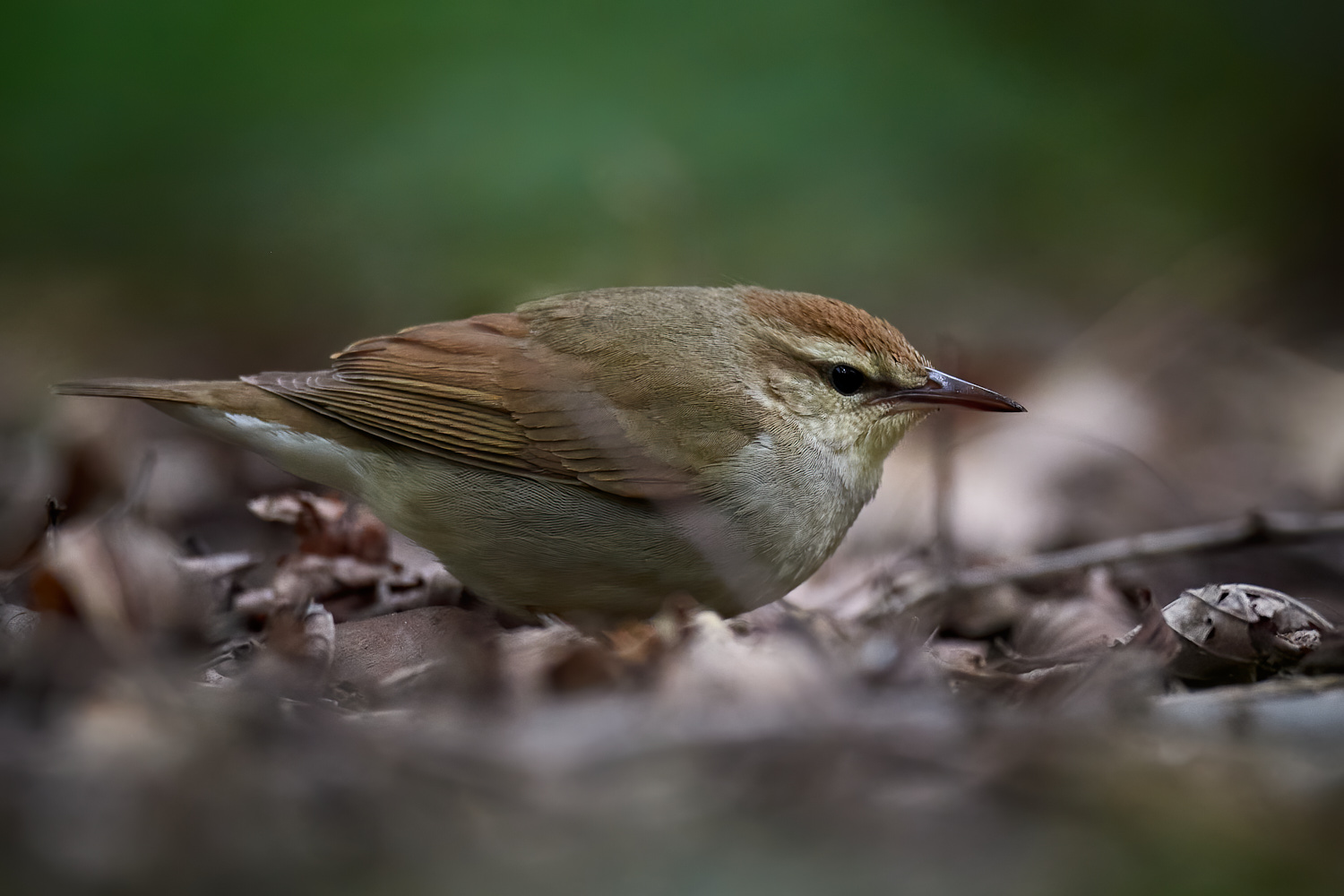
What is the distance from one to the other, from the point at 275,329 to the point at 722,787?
27.7 feet

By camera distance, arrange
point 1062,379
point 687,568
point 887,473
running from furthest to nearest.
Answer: point 1062,379, point 887,473, point 687,568

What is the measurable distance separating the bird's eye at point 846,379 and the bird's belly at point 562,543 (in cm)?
77

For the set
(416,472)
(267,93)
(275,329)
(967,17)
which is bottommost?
(275,329)

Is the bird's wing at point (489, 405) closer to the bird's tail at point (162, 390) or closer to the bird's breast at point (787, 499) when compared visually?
the bird's tail at point (162, 390)

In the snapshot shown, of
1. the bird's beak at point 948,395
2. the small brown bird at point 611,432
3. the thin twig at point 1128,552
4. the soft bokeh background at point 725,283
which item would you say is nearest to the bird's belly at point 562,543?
the small brown bird at point 611,432

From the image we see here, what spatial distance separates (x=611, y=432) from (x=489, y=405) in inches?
19.8

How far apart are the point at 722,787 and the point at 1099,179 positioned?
1066 cm

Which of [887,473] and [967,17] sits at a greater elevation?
[967,17]

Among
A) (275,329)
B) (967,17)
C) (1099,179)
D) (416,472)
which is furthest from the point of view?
(1099,179)

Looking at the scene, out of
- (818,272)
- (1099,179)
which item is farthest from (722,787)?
(1099,179)

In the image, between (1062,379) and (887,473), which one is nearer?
(887,473)

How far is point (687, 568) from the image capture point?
390 centimetres

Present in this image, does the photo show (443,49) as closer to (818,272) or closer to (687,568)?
(818,272)

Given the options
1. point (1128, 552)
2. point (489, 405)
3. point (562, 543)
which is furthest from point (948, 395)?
point (489, 405)
